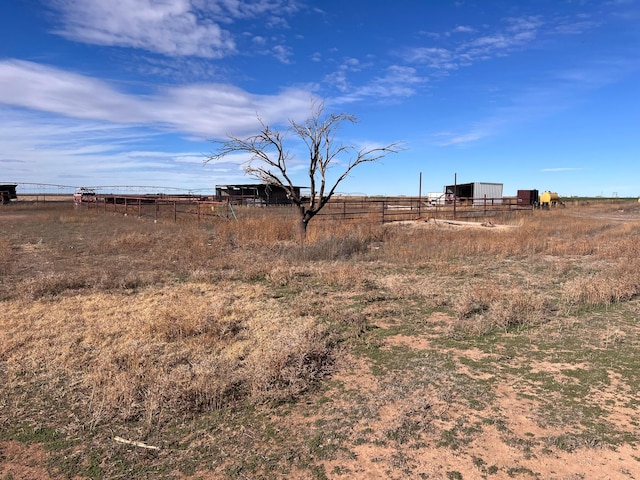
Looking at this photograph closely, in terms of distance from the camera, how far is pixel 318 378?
14.3 ft

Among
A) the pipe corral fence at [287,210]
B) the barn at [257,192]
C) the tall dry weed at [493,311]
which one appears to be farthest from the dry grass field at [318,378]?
the barn at [257,192]

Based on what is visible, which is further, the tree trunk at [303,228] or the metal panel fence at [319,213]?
the metal panel fence at [319,213]

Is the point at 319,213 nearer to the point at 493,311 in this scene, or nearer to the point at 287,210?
the point at 287,210

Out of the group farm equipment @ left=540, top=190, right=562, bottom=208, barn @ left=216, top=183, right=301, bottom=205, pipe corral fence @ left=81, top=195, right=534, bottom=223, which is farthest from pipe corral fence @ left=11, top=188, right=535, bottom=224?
farm equipment @ left=540, top=190, right=562, bottom=208

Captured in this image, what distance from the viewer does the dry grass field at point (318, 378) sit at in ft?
9.95

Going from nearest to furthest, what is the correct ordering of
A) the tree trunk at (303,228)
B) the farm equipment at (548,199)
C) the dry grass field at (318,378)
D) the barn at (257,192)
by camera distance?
the dry grass field at (318,378), the tree trunk at (303,228), the barn at (257,192), the farm equipment at (548,199)

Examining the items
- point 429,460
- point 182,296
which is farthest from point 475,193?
point 429,460

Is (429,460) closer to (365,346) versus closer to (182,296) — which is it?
(365,346)

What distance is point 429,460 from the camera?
298cm

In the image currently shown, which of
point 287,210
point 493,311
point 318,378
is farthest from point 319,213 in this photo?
point 318,378

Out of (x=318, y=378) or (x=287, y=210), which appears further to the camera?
(x=287, y=210)

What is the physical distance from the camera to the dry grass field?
3031mm

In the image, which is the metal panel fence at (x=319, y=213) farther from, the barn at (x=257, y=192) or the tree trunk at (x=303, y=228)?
the barn at (x=257, y=192)

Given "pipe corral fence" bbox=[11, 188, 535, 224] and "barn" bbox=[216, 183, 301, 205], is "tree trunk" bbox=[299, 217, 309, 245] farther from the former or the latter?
"barn" bbox=[216, 183, 301, 205]
